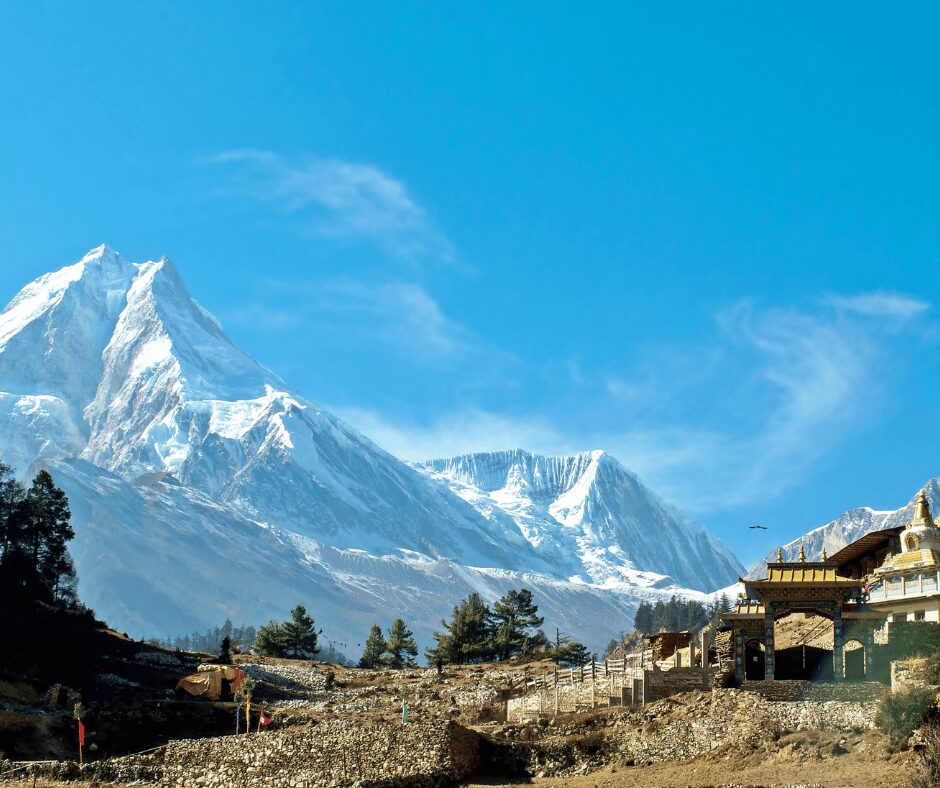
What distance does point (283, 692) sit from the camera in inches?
2908

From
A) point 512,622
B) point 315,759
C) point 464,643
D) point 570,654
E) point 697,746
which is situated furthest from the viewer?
point 512,622

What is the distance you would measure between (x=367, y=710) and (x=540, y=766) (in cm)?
2259

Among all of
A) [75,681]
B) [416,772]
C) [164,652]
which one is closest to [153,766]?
[416,772]

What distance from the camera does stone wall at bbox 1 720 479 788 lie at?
147 ft

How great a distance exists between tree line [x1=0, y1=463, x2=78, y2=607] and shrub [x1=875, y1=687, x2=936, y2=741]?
57050 mm

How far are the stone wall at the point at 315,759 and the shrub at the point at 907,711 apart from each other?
47.3 ft

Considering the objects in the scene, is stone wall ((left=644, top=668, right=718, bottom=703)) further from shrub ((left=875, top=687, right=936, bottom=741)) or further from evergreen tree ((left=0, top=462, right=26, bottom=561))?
evergreen tree ((left=0, top=462, right=26, bottom=561))

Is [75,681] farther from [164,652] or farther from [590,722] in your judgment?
[590,722]

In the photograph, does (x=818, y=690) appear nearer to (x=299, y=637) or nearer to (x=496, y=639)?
(x=496, y=639)

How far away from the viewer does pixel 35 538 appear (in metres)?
86.1

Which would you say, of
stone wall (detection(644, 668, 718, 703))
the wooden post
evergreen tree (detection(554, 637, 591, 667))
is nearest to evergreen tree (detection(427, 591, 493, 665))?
evergreen tree (detection(554, 637, 591, 667))

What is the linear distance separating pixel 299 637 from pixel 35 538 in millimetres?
25226

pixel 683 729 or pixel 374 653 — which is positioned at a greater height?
pixel 374 653

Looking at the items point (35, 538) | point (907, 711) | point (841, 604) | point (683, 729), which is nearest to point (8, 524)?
point (35, 538)
